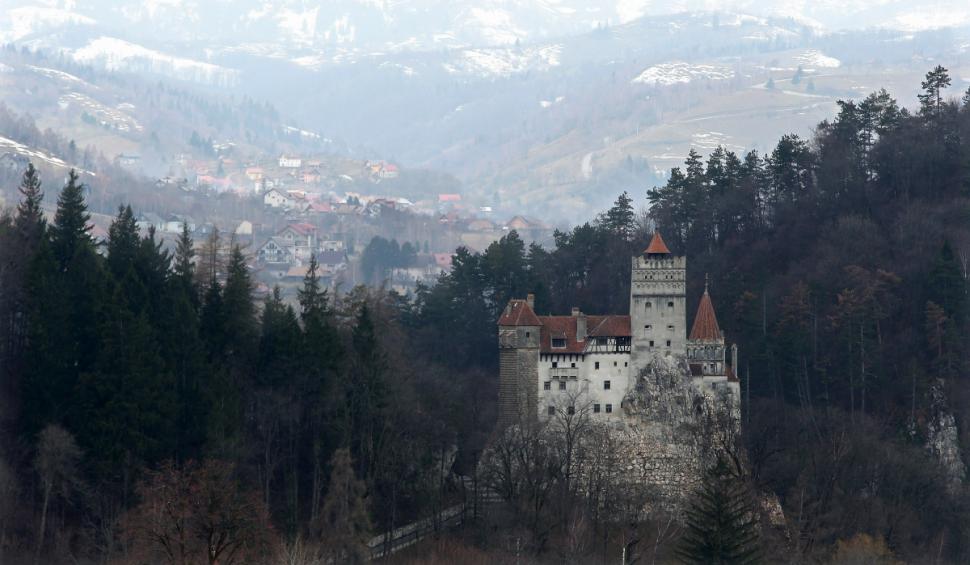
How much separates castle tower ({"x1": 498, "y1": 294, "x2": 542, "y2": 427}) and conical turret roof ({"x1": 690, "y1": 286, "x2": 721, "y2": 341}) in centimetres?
590

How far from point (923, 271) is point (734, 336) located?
331 inches

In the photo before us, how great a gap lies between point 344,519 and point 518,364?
13658mm

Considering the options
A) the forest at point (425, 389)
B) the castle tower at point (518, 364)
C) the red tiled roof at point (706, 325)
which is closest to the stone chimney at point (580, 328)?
the castle tower at point (518, 364)

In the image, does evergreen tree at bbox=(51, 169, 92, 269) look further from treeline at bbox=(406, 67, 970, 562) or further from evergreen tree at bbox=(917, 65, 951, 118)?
evergreen tree at bbox=(917, 65, 951, 118)

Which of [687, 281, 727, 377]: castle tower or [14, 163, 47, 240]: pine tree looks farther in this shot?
[687, 281, 727, 377]: castle tower

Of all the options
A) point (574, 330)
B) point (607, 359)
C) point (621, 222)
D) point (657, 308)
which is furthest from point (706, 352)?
point (621, 222)

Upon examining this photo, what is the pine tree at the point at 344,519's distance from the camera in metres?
62.4

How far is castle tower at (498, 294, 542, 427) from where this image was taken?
73938 mm

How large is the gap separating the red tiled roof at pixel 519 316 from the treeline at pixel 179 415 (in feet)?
13.9

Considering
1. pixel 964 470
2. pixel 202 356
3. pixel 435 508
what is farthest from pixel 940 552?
pixel 202 356

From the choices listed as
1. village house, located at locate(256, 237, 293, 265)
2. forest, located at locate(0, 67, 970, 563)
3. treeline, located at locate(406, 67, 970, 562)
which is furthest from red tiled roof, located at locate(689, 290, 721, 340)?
village house, located at locate(256, 237, 293, 265)

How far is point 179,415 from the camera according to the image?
6575 centimetres

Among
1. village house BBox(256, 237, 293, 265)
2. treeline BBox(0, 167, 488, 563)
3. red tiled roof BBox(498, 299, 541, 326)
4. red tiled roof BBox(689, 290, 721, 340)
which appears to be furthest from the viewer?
village house BBox(256, 237, 293, 265)

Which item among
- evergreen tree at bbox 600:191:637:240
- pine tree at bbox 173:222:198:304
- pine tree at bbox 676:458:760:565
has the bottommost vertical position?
pine tree at bbox 676:458:760:565
